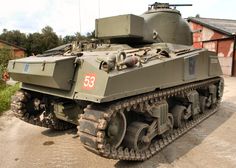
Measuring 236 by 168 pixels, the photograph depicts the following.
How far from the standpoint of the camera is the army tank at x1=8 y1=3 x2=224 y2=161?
14.0 feet

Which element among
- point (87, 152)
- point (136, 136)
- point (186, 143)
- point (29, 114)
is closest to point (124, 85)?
point (136, 136)

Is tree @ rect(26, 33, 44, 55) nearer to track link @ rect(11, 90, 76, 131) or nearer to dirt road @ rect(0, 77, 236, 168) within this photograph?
dirt road @ rect(0, 77, 236, 168)

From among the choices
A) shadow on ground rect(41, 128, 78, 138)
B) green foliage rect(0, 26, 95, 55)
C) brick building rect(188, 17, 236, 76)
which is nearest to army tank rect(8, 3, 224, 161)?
shadow on ground rect(41, 128, 78, 138)

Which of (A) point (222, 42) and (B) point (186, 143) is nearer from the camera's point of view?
(B) point (186, 143)

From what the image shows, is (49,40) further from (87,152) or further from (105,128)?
(105,128)

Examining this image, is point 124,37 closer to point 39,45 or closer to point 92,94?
point 92,94

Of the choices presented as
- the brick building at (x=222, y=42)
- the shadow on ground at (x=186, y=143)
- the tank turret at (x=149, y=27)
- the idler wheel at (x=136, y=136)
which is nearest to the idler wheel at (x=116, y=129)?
the idler wheel at (x=136, y=136)

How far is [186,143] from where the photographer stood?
620 centimetres

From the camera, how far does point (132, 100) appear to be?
4648 millimetres

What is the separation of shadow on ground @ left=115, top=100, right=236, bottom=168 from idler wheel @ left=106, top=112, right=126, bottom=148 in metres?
0.59

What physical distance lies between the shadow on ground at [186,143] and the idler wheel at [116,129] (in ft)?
1.93

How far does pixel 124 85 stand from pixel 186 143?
2.70m

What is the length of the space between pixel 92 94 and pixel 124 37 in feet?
8.52

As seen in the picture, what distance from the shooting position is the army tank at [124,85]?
14.0ft
